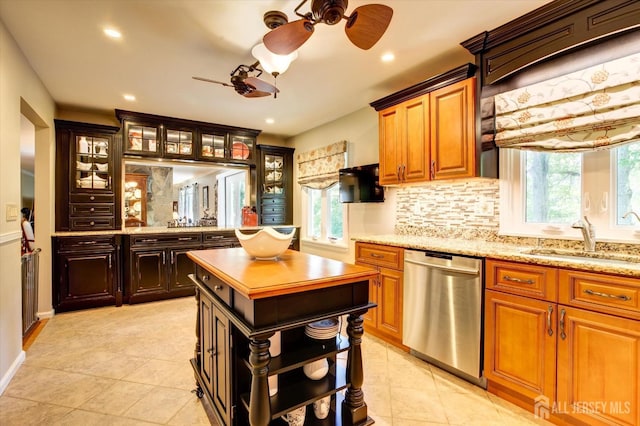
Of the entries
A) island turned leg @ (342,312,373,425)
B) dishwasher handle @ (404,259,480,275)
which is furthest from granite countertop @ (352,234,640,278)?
island turned leg @ (342,312,373,425)

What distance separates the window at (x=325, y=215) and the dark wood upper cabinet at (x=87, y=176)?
2786 millimetres

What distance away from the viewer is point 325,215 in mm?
4859

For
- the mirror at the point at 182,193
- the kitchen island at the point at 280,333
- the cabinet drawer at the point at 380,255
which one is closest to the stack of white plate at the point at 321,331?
the kitchen island at the point at 280,333

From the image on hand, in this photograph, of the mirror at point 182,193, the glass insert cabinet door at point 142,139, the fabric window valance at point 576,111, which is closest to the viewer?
the fabric window valance at point 576,111

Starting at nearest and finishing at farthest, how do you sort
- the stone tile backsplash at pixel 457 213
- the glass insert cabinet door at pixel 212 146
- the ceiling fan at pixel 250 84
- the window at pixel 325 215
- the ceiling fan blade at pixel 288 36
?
the ceiling fan blade at pixel 288 36, the ceiling fan at pixel 250 84, the stone tile backsplash at pixel 457 213, the window at pixel 325 215, the glass insert cabinet door at pixel 212 146

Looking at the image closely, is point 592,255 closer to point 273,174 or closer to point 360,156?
point 360,156

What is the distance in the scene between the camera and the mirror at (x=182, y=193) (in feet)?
16.1

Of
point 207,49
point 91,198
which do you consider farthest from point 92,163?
point 207,49

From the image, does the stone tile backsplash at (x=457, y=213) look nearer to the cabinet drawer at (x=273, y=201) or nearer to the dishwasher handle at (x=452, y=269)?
the dishwasher handle at (x=452, y=269)

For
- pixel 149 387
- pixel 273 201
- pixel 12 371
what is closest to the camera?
pixel 149 387

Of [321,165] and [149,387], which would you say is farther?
[321,165]

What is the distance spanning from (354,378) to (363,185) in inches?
96.0

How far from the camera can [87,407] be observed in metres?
1.98

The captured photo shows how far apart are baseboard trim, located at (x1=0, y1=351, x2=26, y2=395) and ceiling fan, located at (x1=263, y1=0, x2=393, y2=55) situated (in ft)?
9.52
